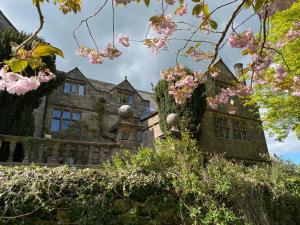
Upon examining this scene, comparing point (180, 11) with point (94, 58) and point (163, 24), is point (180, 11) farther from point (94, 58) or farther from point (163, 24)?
point (94, 58)

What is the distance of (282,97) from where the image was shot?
9.89 metres

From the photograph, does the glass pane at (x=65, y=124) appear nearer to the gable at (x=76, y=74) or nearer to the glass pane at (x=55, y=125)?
the glass pane at (x=55, y=125)

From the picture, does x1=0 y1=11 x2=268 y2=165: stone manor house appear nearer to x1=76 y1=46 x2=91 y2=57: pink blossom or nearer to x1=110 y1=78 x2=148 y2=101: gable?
x1=110 y1=78 x2=148 y2=101: gable

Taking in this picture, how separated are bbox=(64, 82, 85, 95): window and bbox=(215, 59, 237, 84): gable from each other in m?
8.53

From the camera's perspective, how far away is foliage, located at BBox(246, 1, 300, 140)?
8.55 metres

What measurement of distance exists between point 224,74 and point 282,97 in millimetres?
8426

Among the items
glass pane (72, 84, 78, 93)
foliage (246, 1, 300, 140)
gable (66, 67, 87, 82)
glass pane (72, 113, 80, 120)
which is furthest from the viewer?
gable (66, 67, 87, 82)

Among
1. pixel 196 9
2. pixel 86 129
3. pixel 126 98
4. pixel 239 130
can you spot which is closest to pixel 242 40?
pixel 196 9

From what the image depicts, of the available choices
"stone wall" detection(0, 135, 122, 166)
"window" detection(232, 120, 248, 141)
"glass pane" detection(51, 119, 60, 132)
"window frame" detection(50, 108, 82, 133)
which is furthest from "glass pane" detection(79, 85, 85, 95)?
"window" detection(232, 120, 248, 141)

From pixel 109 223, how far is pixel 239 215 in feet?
9.35

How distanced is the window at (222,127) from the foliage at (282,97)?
480 cm

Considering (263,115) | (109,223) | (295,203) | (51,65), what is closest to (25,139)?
(109,223)

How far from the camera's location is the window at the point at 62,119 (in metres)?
15.9

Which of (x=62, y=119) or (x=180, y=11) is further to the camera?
(x=62, y=119)
